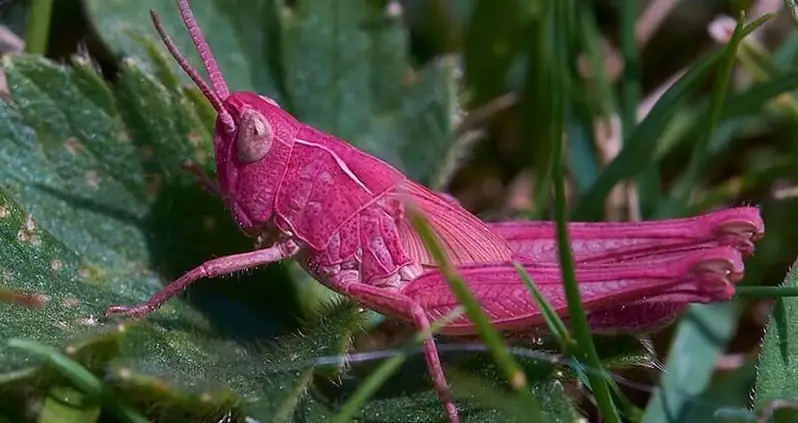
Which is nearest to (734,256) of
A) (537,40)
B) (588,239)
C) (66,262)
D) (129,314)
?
(588,239)

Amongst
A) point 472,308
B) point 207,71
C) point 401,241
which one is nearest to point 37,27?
point 207,71

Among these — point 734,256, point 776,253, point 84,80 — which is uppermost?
point 84,80

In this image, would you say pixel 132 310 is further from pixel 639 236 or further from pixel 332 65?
pixel 639 236

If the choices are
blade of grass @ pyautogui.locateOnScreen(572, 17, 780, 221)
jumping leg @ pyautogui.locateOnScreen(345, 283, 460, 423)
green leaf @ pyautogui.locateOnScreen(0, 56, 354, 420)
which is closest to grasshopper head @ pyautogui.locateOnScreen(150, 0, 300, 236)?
green leaf @ pyautogui.locateOnScreen(0, 56, 354, 420)

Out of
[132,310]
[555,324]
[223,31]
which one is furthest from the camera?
[223,31]

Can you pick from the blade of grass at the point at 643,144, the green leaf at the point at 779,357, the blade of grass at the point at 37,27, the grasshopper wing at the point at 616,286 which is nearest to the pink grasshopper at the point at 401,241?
the grasshopper wing at the point at 616,286

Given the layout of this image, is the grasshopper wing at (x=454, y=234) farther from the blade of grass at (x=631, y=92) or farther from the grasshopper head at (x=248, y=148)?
the blade of grass at (x=631, y=92)

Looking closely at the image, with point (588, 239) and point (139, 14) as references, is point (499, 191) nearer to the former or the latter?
point (588, 239)

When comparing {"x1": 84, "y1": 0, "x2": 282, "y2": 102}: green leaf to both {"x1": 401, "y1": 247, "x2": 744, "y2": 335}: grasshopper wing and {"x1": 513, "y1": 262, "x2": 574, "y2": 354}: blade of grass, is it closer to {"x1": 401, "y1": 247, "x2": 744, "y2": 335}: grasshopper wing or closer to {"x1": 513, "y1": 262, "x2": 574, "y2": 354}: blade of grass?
{"x1": 401, "y1": 247, "x2": 744, "y2": 335}: grasshopper wing
